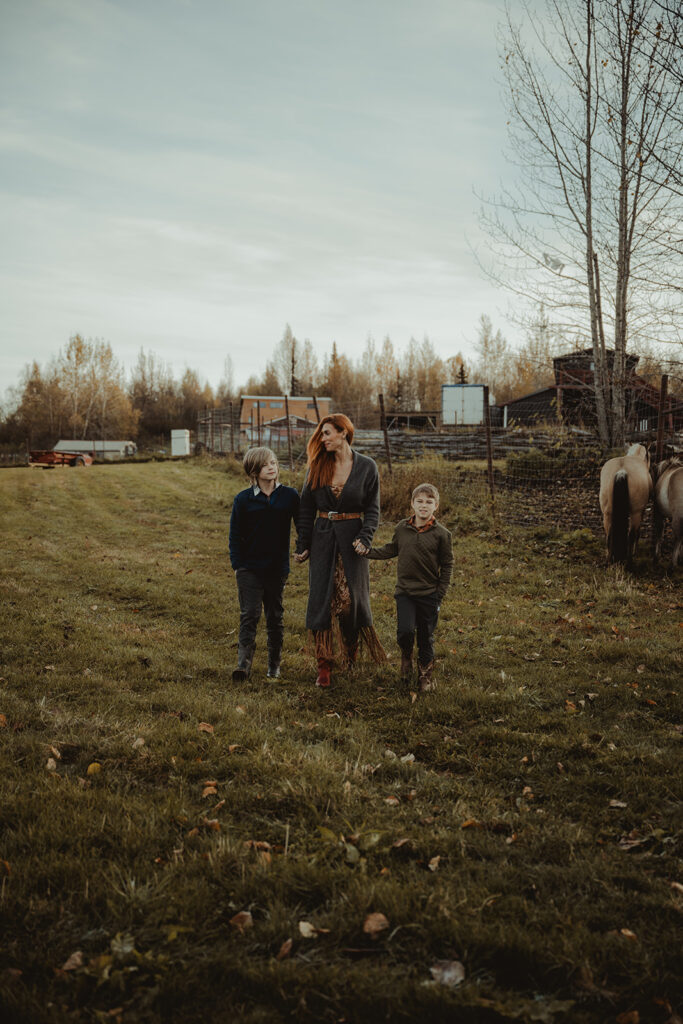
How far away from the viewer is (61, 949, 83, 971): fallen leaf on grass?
221 cm

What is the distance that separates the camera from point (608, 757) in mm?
3955

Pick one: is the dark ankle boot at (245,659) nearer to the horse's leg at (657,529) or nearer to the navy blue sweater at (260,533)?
the navy blue sweater at (260,533)

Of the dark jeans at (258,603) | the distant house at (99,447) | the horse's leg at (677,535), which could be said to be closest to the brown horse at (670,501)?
the horse's leg at (677,535)

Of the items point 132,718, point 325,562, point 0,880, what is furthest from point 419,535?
point 0,880

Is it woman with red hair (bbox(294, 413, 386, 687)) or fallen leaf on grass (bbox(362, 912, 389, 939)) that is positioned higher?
woman with red hair (bbox(294, 413, 386, 687))

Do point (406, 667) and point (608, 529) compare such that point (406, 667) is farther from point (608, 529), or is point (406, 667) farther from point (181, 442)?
point (181, 442)

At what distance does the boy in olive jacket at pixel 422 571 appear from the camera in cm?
504

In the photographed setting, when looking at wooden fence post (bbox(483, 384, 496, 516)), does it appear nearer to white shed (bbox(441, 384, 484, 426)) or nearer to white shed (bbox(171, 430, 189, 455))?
white shed (bbox(171, 430, 189, 455))

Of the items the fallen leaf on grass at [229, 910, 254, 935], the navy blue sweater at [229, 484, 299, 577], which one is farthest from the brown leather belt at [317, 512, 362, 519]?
the fallen leaf on grass at [229, 910, 254, 935]

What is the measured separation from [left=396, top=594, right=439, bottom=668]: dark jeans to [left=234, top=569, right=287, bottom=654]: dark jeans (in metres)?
1.07

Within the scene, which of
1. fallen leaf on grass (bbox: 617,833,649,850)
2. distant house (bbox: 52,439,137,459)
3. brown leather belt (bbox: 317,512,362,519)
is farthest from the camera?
distant house (bbox: 52,439,137,459)

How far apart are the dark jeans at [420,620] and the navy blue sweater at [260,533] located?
105 cm

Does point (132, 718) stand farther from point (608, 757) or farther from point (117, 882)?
point (608, 757)

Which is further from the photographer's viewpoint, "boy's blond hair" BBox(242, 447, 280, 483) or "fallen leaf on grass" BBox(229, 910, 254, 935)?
"boy's blond hair" BBox(242, 447, 280, 483)
